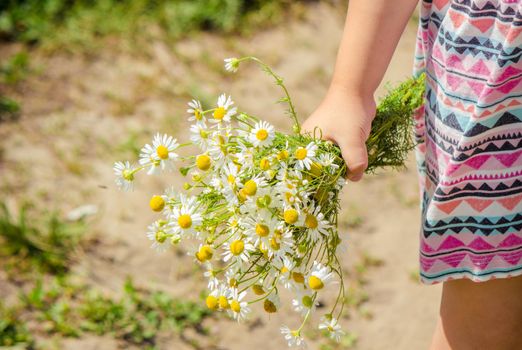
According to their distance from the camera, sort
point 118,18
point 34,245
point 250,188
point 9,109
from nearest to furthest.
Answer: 1. point 250,188
2. point 34,245
3. point 9,109
4. point 118,18

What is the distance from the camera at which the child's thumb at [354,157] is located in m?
1.26

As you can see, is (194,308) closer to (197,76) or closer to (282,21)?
(197,76)

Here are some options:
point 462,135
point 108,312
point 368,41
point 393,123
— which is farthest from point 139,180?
point 462,135

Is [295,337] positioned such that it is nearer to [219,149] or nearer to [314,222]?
[314,222]

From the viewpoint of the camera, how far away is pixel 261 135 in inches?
47.6

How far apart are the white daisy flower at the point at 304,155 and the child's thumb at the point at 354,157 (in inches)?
2.8

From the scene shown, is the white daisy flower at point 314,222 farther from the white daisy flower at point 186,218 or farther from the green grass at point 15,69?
the green grass at point 15,69

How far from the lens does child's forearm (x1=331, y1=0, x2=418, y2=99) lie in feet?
4.30

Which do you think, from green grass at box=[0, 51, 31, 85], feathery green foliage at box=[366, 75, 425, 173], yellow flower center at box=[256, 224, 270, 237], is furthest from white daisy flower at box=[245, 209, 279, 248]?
green grass at box=[0, 51, 31, 85]

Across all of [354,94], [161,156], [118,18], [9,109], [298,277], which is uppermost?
[354,94]

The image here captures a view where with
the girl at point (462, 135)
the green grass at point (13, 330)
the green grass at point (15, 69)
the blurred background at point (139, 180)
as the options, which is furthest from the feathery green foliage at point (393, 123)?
the green grass at point (15, 69)

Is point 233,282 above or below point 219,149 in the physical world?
below

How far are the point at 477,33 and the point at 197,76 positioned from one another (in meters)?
2.28

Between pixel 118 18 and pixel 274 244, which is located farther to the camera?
pixel 118 18
